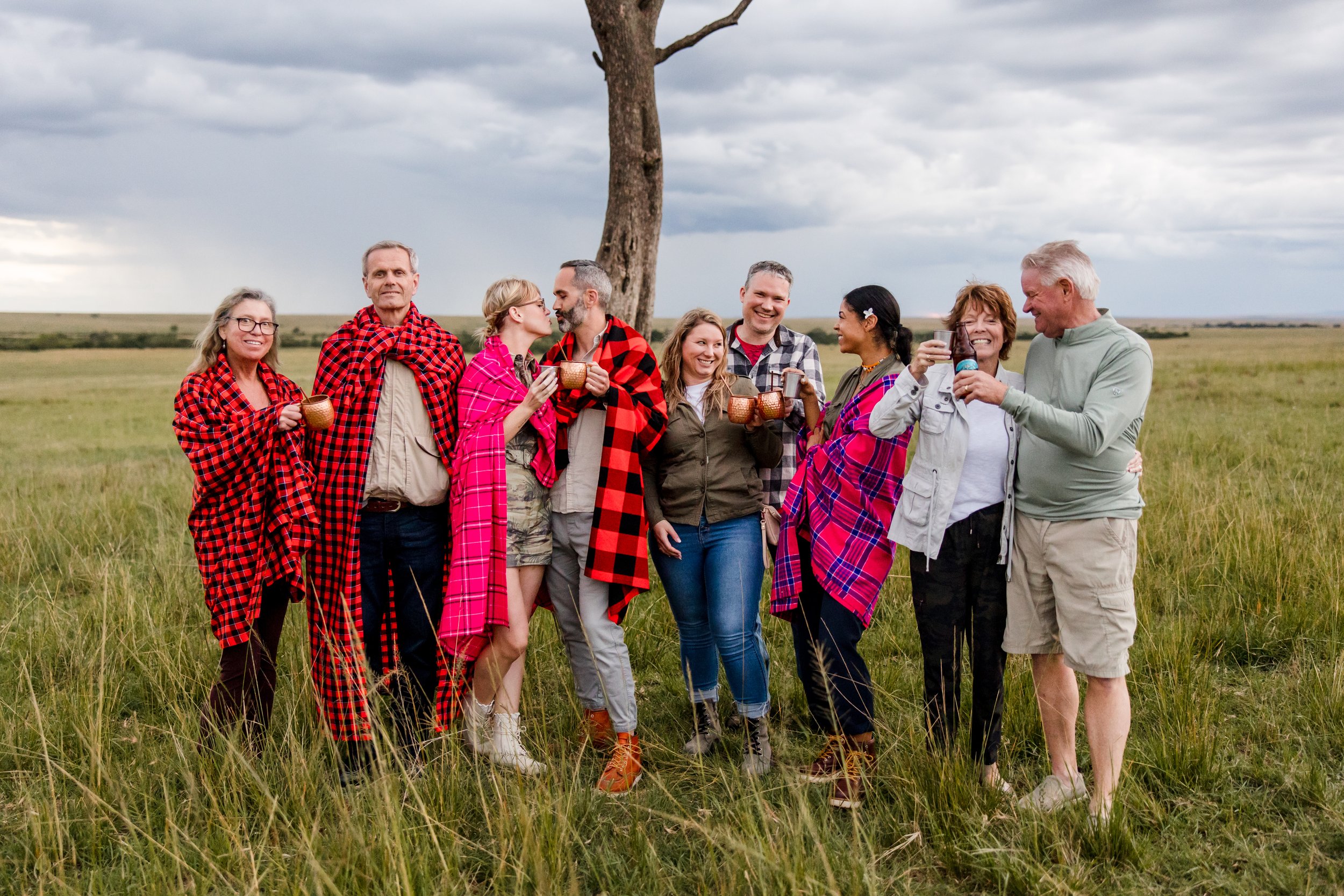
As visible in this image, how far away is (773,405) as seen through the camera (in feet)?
12.9

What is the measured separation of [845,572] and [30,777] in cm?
380

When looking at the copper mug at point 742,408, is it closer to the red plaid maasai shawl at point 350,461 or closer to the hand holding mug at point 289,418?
the red plaid maasai shawl at point 350,461

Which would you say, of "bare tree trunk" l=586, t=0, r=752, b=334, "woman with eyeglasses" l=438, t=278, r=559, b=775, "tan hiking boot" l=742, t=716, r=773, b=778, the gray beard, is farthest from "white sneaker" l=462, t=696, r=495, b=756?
"bare tree trunk" l=586, t=0, r=752, b=334

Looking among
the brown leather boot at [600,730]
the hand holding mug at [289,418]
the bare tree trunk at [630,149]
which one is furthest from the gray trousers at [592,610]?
the bare tree trunk at [630,149]

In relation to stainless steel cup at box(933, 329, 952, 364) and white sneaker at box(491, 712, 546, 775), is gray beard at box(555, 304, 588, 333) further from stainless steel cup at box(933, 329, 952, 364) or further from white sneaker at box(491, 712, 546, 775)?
white sneaker at box(491, 712, 546, 775)

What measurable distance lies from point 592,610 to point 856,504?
52.5 inches

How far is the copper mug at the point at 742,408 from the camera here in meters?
3.96

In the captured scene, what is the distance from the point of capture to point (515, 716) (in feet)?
14.1

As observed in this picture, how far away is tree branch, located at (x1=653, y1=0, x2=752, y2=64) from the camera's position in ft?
23.2

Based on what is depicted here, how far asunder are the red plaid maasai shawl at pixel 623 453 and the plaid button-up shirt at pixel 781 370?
60 centimetres

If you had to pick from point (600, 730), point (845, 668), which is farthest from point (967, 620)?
point (600, 730)

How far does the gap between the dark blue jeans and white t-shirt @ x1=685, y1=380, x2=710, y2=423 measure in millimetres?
1281

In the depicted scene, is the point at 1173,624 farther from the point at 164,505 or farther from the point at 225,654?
the point at 164,505

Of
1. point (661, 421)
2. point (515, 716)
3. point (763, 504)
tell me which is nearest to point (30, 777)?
point (515, 716)
